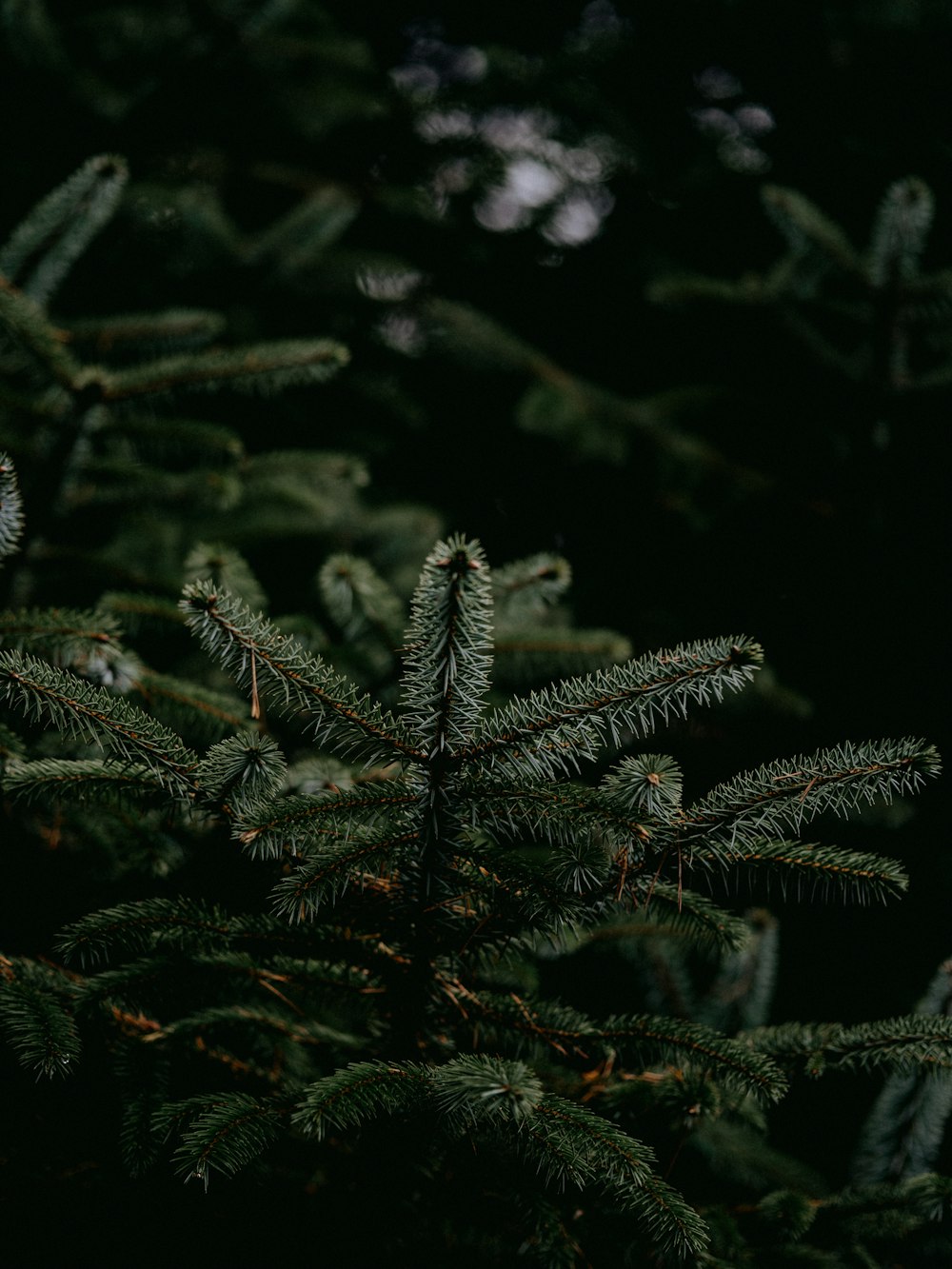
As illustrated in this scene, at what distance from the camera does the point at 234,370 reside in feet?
5.44

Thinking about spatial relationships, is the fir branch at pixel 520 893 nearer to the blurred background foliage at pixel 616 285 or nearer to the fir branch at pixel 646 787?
the fir branch at pixel 646 787

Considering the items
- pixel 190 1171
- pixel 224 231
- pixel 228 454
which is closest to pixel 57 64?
pixel 224 231

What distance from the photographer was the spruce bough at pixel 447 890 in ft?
2.84

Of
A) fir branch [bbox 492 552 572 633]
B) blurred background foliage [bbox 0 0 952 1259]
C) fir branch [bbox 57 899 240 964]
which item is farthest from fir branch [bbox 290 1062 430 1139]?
blurred background foliage [bbox 0 0 952 1259]

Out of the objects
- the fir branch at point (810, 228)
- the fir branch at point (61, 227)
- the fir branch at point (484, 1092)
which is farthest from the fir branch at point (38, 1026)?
the fir branch at point (810, 228)

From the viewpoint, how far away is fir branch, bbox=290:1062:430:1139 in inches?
33.1

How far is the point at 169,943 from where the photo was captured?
1069 mm

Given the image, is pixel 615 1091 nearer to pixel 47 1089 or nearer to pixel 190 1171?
pixel 190 1171

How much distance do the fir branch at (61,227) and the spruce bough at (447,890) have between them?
123 cm

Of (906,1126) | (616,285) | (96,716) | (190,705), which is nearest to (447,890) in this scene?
(96,716)

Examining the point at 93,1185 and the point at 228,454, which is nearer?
the point at 93,1185

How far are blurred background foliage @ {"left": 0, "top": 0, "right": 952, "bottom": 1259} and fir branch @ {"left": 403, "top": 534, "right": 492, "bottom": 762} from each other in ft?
4.11

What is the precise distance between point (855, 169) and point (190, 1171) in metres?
3.59

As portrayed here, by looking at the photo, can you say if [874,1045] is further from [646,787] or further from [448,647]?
[448,647]
